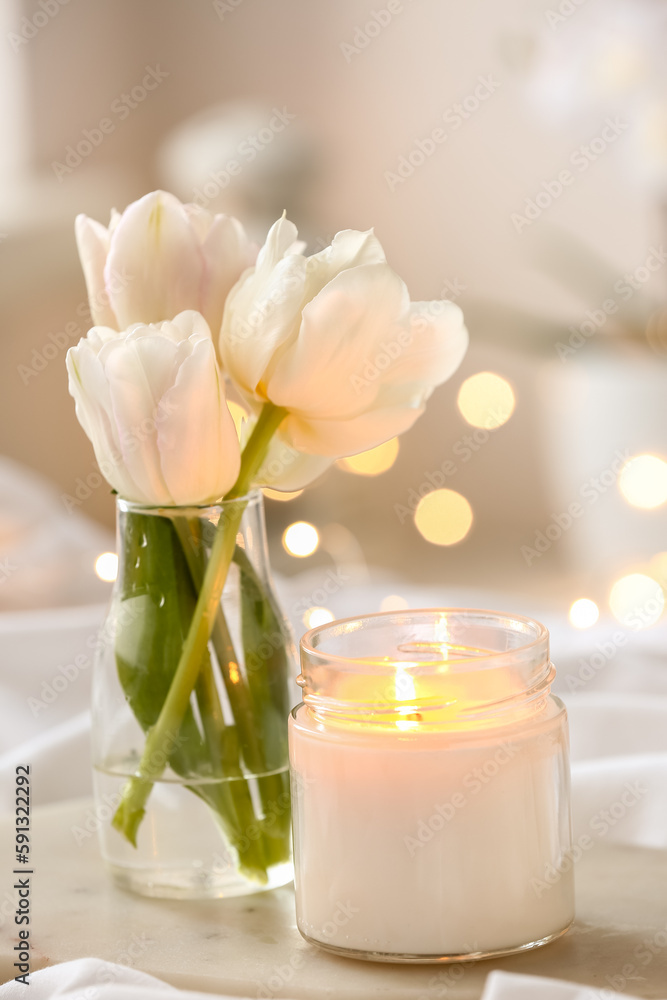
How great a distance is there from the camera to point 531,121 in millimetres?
1781

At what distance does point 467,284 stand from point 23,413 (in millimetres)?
770

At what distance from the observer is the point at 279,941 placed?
0.45 metres

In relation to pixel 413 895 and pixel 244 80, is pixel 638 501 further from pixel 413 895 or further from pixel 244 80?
pixel 244 80

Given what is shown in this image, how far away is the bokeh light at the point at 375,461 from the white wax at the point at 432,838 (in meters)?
1.45

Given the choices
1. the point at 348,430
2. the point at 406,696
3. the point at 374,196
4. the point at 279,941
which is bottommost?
the point at 279,941

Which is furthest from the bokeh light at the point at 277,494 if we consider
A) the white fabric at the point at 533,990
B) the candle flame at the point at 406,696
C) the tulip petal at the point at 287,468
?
the white fabric at the point at 533,990

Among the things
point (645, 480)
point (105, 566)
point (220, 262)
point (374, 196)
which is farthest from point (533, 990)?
point (374, 196)

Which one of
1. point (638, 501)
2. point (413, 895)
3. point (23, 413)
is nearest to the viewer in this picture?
point (413, 895)

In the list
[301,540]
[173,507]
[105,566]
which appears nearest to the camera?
[173,507]

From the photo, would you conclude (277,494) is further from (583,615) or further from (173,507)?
(173,507)

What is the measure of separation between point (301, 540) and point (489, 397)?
0.41 meters

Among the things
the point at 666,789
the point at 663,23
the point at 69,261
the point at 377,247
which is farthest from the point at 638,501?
the point at 69,261

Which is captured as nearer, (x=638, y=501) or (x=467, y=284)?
(x=638, y=501)

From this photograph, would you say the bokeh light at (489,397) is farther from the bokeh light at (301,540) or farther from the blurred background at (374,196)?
the bokeh light at (301,540)
